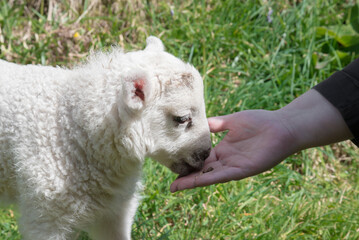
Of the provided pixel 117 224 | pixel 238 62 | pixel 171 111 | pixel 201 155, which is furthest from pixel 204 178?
pixel 238 62

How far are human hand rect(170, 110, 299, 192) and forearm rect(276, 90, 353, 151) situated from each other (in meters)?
0.05

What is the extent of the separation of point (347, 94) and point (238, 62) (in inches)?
113

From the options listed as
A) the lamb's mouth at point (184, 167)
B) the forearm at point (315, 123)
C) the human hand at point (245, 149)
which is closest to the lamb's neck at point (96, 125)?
the lamb's mouth at point (184, 167)

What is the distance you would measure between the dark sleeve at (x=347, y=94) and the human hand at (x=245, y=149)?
0.36 metres

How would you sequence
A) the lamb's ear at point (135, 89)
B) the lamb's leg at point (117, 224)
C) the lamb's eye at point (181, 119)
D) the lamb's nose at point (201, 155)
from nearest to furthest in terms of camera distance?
the lamb's ear at point (135, 89), the lamb's eye at point (181, 119), the lamb's nose at point (201, 155), the lamb's leg at point (117, 224)

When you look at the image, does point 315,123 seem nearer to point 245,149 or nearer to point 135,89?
point 245,149

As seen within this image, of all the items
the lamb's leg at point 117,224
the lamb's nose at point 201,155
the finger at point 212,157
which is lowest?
the lamb's leg at point 117,224

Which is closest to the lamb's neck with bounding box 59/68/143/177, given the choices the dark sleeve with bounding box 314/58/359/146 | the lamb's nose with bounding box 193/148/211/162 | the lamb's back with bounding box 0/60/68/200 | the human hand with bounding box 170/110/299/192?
the lamb's back with bounding box 0/60/68/200

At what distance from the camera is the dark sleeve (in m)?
2.82

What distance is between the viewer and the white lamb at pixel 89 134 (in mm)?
2900

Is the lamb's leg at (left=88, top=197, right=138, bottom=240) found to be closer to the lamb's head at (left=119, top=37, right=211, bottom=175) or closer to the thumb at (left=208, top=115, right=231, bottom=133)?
the lamb's head at (left=119, top=37, right=211, bottom=175)

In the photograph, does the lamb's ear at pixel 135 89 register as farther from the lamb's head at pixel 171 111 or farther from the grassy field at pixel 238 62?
the grassy field at pixel 238 62

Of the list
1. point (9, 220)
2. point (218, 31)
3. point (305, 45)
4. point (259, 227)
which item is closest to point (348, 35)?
point (305, 45)

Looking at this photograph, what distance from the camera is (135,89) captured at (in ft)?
8.93
